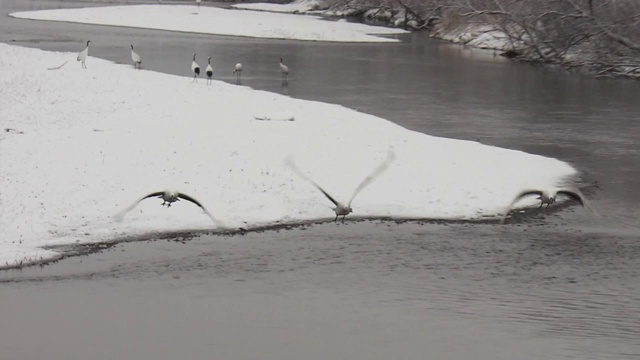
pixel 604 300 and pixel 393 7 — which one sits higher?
pixel 393 7

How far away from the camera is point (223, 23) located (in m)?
67.6

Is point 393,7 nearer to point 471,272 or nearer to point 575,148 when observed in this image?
point 575,148

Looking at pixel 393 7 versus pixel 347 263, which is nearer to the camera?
pixel 347 263

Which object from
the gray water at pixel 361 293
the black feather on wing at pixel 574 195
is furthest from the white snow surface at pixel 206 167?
the black feather on wing at pixel 574 195

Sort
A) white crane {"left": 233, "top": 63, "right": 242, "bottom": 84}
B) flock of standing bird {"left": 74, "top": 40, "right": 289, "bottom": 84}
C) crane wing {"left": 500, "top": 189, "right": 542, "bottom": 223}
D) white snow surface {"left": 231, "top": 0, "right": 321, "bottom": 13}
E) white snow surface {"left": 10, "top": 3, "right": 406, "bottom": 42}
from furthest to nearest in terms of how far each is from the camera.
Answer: white snow surface {"left": 231, "top": 0, "right": 321, "bottom": 13} < white snow surface {"left": 10, "top": 3, "right": 406, "bottom": 42} < white crane {"left": 233, "top": 63, "right": 242, "bottom": 84} < flock of standing bird {"left": 74, "top": 40, "right": 289, "bottom": 84} < crane wing {"left": 500, "top": 189, "right": 542, "bottom": 223}

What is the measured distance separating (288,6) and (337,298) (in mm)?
80254

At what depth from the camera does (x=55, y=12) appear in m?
72.9

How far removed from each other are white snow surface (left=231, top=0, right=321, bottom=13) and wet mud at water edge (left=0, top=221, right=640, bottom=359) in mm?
73120

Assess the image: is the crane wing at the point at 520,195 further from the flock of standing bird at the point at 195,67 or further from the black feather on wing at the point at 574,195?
the flock of standing bird at the point at 195,67

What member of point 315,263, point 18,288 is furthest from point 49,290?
point 315,263

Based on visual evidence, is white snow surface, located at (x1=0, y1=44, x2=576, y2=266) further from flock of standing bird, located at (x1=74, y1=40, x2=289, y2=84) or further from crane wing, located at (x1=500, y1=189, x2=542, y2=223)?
flock of standing bird, located at (x1=74, y1=40, x2=289, y2=84)

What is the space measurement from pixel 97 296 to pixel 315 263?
11.6 ft

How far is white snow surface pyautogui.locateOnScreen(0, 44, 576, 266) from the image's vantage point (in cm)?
1744

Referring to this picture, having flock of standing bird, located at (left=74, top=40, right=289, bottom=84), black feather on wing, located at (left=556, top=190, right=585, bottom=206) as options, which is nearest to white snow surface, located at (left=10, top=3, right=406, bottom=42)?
flock of standing bird, located at (left=74, top=40, right=289, bottom=84)
